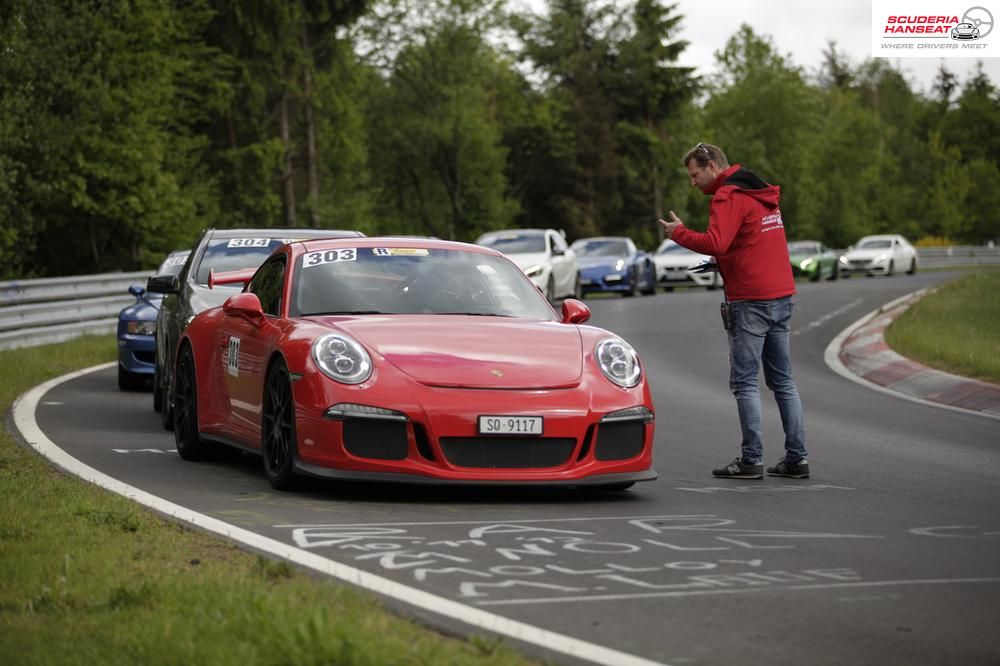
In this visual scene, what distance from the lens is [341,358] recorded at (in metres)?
8.39

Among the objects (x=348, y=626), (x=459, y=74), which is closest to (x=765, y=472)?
(x=348, y=626)

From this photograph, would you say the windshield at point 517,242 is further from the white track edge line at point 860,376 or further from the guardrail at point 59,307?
the guardrail at point 59,307

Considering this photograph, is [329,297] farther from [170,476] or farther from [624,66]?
[624,66]

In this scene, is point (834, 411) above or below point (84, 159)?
below

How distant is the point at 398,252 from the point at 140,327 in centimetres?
736

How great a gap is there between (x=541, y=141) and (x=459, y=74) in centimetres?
887

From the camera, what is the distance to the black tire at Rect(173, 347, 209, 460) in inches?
410

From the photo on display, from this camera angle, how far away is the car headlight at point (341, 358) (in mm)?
8305

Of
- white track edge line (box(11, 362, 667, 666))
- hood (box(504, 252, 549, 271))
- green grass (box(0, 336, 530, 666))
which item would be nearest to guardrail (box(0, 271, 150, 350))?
hood (box(504, 252, 549, 271))

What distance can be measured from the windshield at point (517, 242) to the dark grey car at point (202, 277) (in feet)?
64.9

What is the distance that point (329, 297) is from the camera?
9.39 meters

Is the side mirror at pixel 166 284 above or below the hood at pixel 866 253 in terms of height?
above

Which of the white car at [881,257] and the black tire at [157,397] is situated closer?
the black tire at [157,397]

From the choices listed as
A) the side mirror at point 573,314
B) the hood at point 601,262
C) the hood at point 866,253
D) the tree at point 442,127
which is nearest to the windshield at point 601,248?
the hood at point 601,262
